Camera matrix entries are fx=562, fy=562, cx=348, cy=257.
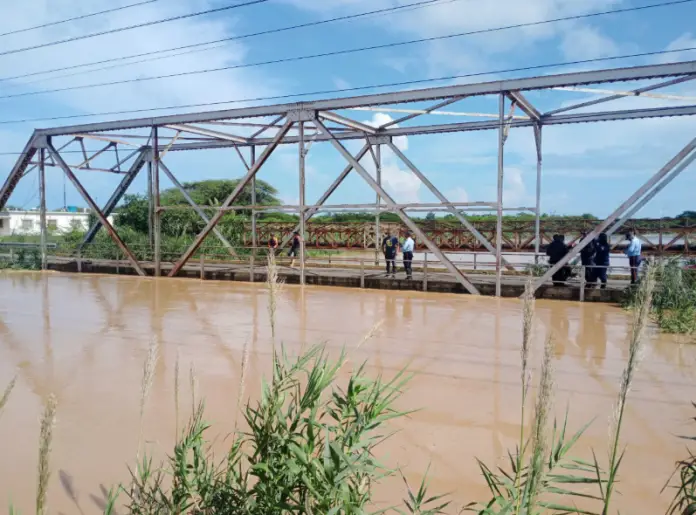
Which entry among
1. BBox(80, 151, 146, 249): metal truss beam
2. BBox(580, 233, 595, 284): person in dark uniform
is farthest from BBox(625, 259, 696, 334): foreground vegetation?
BBox(80, 151, 146, 249): metal truss beam

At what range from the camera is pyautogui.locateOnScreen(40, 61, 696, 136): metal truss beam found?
454 inches

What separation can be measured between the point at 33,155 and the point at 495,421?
22.2 m

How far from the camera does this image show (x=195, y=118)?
17.7 metres

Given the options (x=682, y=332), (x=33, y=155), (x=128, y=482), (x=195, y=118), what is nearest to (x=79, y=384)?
(x=128, y=482)

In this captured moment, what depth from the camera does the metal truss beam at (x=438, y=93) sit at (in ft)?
37.8

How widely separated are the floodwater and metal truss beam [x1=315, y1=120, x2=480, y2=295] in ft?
2.08

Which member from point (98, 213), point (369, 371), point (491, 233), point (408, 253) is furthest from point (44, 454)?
point (491, 233)

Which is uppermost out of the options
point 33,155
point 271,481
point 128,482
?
point 33,155

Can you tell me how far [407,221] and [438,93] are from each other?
3.43 metres

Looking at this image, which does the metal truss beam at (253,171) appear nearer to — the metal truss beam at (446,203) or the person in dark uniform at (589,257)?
the metal truss beam at (446,203)

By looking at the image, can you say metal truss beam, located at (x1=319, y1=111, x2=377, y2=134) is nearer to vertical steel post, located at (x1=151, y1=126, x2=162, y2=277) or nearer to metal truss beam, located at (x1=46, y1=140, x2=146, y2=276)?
vertical steel post, located at (x1=151, y1=126, x2=162, y2=277)

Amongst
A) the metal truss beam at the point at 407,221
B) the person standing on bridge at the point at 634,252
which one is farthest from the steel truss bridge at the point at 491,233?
the person standing on bridge at the point at 634,252

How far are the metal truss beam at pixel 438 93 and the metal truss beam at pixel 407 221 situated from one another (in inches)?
45.1

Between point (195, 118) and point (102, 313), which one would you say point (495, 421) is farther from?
point (195, 118)
